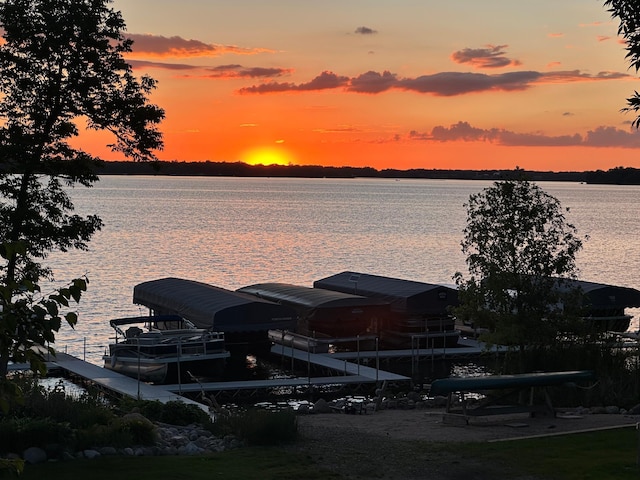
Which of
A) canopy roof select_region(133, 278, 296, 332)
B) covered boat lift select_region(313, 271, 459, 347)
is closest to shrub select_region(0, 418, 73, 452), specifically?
canopy roof select_region(133, 278, 296, 332)

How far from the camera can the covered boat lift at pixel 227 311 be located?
3797 centimetres

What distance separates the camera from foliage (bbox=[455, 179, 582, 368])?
1196 inches

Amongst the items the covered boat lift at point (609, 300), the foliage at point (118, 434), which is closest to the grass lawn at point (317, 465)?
the foliage at point (118, 434)

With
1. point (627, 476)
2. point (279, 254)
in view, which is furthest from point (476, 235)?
point (279, 254)

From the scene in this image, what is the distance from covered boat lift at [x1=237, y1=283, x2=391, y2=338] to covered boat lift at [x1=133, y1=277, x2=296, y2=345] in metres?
2.11

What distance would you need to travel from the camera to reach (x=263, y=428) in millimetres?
18266

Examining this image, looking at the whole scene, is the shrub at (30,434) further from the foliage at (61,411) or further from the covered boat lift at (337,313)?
the covered boat lift at (337,313)

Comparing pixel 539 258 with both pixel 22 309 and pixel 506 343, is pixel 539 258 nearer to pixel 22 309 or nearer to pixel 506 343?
pixel 506 343

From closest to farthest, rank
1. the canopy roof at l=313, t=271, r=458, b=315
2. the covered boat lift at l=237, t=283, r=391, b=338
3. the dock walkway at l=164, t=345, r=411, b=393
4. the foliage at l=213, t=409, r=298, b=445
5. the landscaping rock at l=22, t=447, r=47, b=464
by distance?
the landscaping rock at l=22, t=447, r=47, b=464
the foliage at l=213, t=409, r=298, b=445
the dock walkway at l=164, t=345, r=411, b=393
the covered boat lift at l=237, t=283, r=391, b=338
the canopy roof at l=313, t=271, r=458, b=315

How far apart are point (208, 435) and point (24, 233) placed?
25.8ft

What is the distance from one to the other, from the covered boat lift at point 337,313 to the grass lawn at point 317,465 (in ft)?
77.3

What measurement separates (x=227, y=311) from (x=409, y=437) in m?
19.1

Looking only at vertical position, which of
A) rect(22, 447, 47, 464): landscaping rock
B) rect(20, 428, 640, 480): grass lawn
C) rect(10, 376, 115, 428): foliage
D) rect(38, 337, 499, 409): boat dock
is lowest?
rect(38, 337, 499, 409): boat dock

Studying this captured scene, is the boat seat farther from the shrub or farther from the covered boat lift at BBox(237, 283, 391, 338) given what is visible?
the shrub
